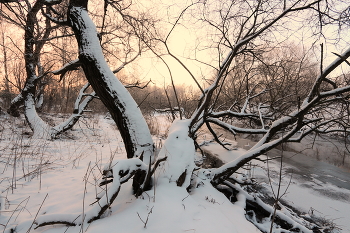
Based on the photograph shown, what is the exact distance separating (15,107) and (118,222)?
7.44 m

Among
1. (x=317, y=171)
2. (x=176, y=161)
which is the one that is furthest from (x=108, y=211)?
(x=317, y=171)

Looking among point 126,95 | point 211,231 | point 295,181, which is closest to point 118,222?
point 211,231

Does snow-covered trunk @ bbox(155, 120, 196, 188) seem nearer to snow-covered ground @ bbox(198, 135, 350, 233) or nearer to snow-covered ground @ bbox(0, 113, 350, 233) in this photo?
snow-covered ground @ bbox(0, 113, 350, 233)

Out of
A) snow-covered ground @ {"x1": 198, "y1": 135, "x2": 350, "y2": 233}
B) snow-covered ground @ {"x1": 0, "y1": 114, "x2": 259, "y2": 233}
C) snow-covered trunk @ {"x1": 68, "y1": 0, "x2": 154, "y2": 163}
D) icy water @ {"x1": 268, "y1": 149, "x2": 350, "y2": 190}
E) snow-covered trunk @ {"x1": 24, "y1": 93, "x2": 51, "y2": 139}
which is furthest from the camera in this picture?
snow-covered trunk @ {"x1": 24, "y1": 93, "x2": 51, "y2": 139}

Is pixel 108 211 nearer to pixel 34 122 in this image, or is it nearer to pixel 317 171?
pixel 34 122

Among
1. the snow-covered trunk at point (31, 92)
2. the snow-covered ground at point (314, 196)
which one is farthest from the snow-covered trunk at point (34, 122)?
the snow-covered ground at point (314, 196)

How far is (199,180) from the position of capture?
2457 mm

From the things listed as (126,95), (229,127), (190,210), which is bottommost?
(190,210)

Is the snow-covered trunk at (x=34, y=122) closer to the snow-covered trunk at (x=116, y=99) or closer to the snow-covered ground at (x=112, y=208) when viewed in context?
the snow-covered ground at (x=112, y=208)

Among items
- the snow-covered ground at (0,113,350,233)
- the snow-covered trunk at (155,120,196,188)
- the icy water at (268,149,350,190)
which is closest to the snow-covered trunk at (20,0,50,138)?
the snow-covered ground at (0,113,350,233)

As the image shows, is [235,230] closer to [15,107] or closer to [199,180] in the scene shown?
[199,180]

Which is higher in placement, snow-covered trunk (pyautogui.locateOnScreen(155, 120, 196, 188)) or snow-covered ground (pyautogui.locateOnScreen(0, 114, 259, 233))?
snow-covered trunk (pyautogui.locateOnScreen(155, 120, 196, 188))

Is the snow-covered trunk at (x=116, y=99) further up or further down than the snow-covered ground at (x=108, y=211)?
further up

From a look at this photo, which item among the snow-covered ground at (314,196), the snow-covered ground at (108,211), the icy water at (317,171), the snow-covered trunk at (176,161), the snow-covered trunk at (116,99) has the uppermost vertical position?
the snow-covered trunk at (116,99)
